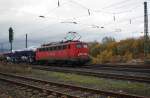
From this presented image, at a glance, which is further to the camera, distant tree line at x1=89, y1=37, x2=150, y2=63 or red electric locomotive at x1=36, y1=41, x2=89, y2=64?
distant tree line at x1=89, y1=37, x2=150, y2=63

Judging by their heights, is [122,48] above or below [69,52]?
above

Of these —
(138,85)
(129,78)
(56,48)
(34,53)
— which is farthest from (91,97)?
(34,53)

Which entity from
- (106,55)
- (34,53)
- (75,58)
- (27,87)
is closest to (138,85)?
(27,87)

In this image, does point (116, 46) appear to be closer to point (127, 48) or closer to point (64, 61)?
point (127, 48)

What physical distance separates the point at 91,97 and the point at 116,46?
5679 cm

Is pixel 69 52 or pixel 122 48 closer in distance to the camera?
pixel 69 52

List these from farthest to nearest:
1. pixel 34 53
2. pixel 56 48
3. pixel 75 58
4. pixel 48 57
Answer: pixel 34 53 < pixel 48 57 < pixel 56 48 < pixel 75 58

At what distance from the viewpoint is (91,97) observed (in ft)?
46.3

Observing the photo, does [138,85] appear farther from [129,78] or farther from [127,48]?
[127,48]

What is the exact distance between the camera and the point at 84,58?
3766 cm

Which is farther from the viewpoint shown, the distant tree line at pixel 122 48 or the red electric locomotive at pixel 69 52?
the distant tree line at pixel 122 48

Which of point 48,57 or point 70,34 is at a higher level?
point 70,34

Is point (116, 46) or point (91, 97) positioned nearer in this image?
point (91, 97)

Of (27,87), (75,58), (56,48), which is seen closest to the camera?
(27,87)
